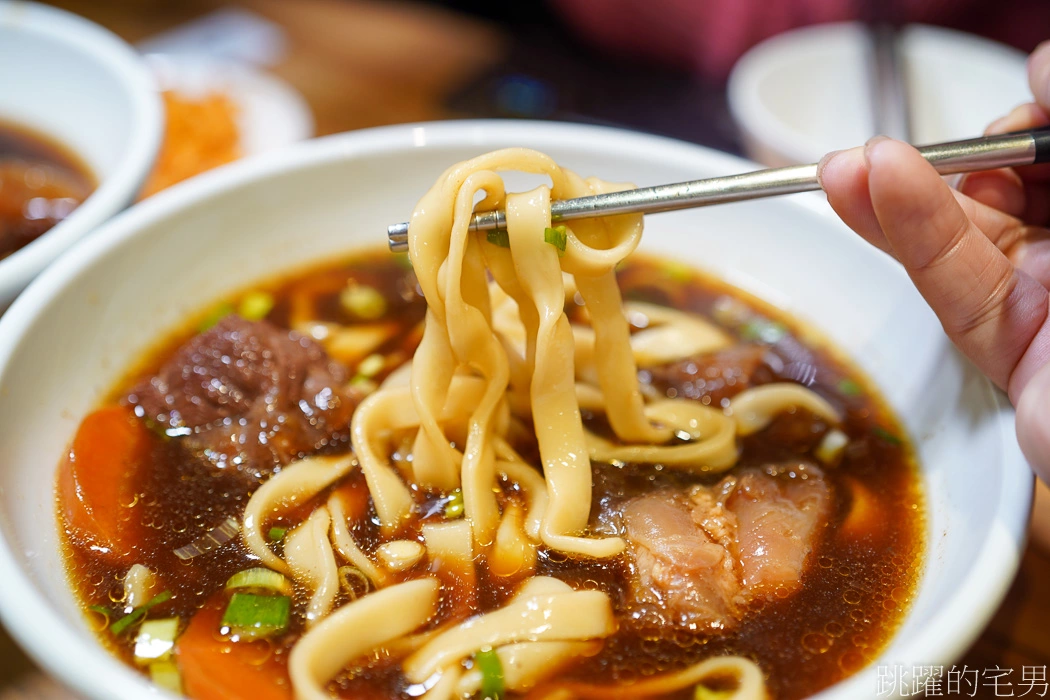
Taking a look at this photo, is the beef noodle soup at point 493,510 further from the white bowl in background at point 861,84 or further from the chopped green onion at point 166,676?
the white bowl in background at point 861,84

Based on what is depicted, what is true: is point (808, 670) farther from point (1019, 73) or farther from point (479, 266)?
point (1019, 73)

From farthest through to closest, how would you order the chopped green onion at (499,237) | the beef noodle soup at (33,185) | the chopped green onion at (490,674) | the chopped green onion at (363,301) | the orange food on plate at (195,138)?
A: 1. the orange food on plate at (195,138)
2. the beef noodle soup at (33,185)
3. the chopped green onion at (363,301)
4. the chopped green onion at (499,237)
5. the chopped green onion at (490,674)

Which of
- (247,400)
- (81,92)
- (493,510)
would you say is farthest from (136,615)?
(81,92)

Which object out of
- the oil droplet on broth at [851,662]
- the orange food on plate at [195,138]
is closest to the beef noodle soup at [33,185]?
the orange food on plate at [195,138]

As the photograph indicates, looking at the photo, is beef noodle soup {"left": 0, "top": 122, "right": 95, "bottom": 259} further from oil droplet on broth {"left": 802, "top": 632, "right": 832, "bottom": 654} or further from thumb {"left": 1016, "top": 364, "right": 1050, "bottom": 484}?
thumb {"left": 1016, "top": 364, "right": 1050, "bottom": 484}

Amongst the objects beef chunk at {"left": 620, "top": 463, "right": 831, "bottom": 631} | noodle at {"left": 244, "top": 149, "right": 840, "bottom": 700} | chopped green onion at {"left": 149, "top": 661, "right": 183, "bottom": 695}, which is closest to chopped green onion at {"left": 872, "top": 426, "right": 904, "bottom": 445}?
noodle at {"left": 244, "top": 149, "right": 840, "bottom": 700}

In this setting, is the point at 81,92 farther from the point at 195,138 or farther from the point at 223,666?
the point at 223,666

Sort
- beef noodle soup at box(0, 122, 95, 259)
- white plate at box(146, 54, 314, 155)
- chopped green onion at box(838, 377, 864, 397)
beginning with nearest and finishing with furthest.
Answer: chopped green onion at box(838, 377, 864, 397)
beef noodle soup at box(0, 122, 95, 259)
white plate at box(146, 54, 314, 155)
